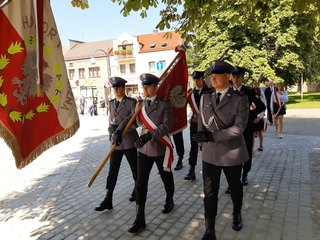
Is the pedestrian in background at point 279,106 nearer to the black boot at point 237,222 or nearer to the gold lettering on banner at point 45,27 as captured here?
the black boot at point 237,222

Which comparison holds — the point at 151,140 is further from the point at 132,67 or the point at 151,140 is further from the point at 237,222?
the point at 132,67

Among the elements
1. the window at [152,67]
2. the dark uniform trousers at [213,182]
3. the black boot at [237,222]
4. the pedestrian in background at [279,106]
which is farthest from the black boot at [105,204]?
the window at [152,67]

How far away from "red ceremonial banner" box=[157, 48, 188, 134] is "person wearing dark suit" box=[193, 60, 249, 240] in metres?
0.98

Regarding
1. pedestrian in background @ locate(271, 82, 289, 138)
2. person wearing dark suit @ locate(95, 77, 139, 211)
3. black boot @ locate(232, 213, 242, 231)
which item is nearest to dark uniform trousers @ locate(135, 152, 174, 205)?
person wearing dark suit @ locate(95, 77, 139, 211)

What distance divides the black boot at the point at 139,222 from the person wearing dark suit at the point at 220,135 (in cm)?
90

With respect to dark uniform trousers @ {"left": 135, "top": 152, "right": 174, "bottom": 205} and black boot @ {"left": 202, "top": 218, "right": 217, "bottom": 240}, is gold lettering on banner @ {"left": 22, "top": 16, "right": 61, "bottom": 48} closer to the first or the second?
dark uniform trousers @ {"left": 135, "top": 152, "right": 174, "bottom": 205}

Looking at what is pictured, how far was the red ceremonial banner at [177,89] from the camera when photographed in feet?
15.6

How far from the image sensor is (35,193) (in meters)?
6.31

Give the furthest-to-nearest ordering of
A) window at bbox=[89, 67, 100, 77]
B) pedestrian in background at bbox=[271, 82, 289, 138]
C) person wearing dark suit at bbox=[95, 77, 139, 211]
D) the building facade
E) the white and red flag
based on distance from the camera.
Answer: window at bbox=[89, 67, 100, 77] < the building facade < pedestrian in background at bbox=[271, 82, 289, 138] < person wearing dark suit at bbox=[95, 77, 139, 211] < the white and red flag

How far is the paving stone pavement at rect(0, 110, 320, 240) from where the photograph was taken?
418cm

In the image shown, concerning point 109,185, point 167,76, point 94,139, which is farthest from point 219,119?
point 94,139

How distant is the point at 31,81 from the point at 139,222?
8.26 ft

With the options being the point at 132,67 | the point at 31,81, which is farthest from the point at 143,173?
the point at 132,67

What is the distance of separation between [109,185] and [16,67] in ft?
9.52
